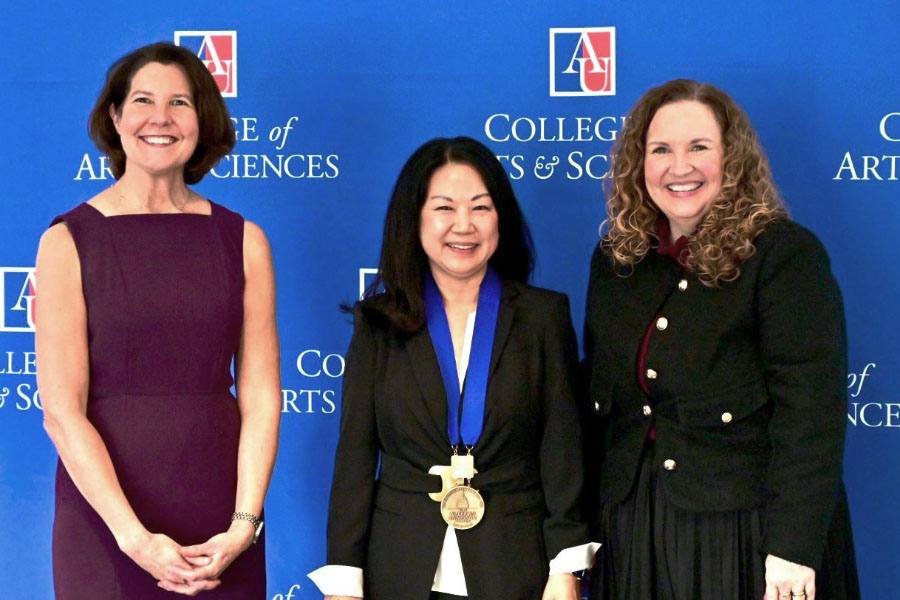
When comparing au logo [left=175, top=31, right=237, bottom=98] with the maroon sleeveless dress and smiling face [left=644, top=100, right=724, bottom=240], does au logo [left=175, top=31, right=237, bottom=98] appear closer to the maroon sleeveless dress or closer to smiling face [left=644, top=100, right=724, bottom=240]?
the maroon sleeveless dress

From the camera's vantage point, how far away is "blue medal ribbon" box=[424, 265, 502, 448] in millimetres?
2301

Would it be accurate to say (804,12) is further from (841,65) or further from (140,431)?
(140,431)

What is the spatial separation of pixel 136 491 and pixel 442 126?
1.49 metres

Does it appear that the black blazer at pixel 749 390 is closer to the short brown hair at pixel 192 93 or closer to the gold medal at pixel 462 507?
the gold medal at pixel 462 507

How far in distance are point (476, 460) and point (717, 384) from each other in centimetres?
53

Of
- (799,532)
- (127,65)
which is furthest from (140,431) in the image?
(799,532)

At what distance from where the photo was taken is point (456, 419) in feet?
7.58

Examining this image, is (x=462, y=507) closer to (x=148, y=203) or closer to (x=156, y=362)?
(x=156, y=362)

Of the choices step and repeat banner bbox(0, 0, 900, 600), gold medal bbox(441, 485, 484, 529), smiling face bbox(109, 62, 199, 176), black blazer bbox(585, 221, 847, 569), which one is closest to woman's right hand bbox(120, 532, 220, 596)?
gold medal bbox(441, 485, 484, 529)

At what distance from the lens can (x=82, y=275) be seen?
2275 millimetres

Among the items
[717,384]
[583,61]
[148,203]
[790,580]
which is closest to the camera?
[790,580]

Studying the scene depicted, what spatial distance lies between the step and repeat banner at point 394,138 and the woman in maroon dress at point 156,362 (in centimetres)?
85

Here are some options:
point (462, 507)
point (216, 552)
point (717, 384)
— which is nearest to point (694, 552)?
point (717, 384)

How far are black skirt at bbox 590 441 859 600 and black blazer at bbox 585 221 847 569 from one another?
0.04 meters
